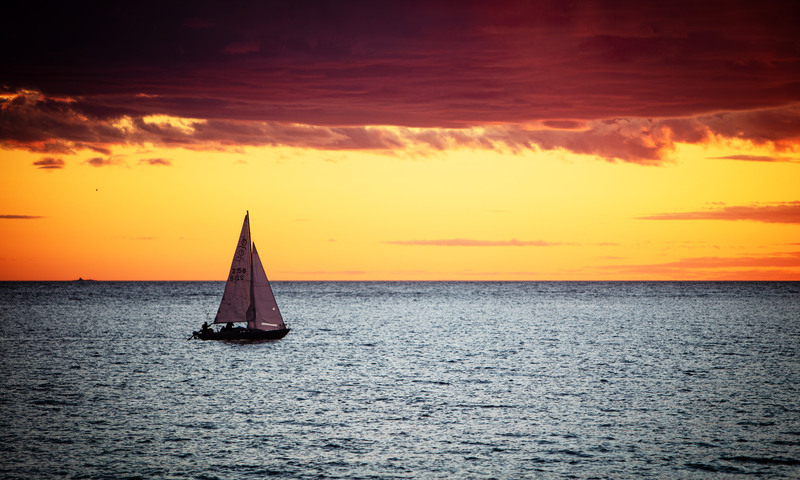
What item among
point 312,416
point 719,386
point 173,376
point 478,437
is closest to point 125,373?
point 173,376

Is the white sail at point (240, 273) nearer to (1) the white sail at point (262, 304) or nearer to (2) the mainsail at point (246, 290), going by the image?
(2) the mainsail at point (246, 290)

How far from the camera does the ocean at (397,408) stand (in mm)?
36531

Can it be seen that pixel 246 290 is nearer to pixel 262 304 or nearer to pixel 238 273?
pixel 238 273

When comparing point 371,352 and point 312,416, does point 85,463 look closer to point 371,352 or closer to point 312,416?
point 312,416

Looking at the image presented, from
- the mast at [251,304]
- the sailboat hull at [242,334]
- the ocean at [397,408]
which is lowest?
the ocean at [397,408]

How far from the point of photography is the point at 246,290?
82.1 metres

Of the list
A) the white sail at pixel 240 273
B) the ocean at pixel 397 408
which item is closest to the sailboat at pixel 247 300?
the white sail at pixel 240 273

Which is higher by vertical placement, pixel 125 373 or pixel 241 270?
pixel 241 270

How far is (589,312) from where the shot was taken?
569ft

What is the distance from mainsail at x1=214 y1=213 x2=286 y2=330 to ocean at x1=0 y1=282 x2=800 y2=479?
4093mm

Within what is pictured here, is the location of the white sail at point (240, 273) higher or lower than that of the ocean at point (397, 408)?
higher

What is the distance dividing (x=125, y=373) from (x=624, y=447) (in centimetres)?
4449

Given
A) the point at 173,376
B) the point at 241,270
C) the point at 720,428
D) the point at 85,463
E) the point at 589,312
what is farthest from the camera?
the point at 589,312

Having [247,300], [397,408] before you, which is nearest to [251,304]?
[247,300]
